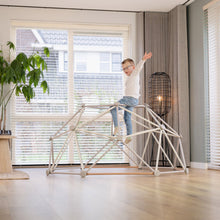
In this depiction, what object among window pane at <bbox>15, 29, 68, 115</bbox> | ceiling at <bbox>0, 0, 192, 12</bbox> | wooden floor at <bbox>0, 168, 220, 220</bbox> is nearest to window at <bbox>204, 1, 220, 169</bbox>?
ceiling at <bbox>0, 0, 192, 12</bbox>

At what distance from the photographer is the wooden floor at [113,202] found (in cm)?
168

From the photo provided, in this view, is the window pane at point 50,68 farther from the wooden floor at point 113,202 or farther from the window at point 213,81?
the wooden floor at point 113,202

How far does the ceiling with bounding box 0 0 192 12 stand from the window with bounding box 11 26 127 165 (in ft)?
1.29

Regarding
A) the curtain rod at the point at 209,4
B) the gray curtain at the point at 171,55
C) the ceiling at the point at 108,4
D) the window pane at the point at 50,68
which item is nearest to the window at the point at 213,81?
the curtain rod at the point at 209,4

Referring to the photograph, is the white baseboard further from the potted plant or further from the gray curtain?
the potted plant

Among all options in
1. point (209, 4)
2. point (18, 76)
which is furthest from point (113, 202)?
point (209, 4)

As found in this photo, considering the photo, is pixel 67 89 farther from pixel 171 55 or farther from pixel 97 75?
pixel 171 55

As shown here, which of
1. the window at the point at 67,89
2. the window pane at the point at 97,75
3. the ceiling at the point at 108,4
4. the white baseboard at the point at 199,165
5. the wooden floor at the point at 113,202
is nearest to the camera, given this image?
the wooden floor at the point at 113,202

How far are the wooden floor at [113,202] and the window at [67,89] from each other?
251cm

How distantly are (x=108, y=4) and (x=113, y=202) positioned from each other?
3.77 metres

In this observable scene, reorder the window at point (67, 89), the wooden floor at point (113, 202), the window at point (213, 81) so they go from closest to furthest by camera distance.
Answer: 1. the wooden floor at point (113, 202)
2. the window at point (213, 81)
3. the window at point (67, 89)

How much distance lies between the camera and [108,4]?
5.25 metres

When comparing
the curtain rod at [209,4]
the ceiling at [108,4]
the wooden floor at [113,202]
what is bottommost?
the wooden floor at [113,202]

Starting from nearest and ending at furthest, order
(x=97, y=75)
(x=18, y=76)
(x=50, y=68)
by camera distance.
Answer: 1. (x=18, y=76)
2. (x=50, y=68)
3. (x=97, y=75)
